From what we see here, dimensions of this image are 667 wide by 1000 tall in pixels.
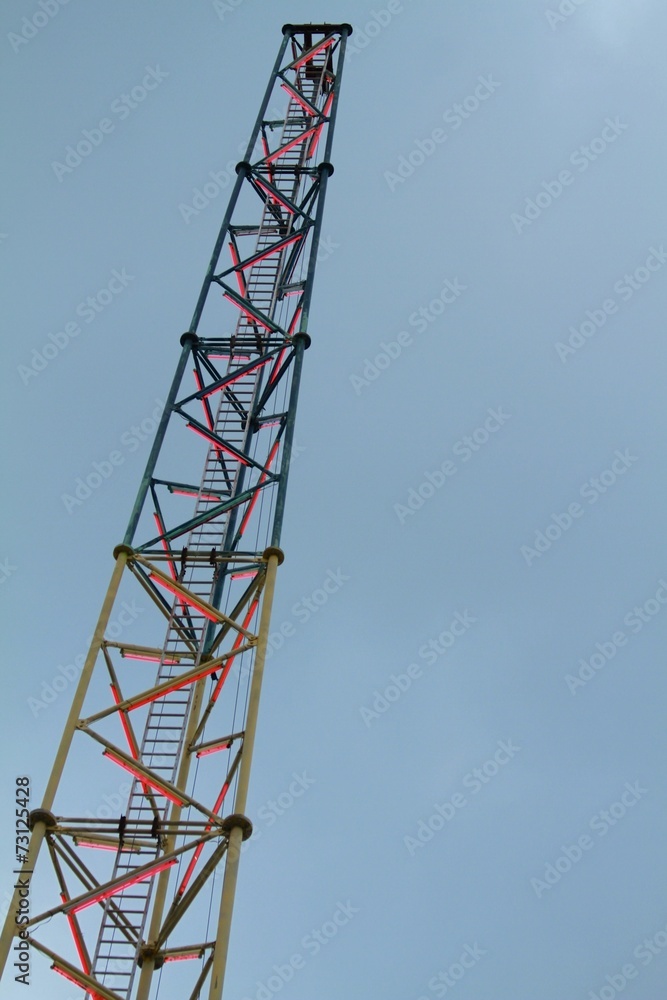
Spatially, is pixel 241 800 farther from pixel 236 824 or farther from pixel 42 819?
pixel 42 819

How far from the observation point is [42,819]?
1725 cm

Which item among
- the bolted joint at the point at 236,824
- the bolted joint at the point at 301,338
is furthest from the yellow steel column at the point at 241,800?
the bolted joint at the point at 301,338

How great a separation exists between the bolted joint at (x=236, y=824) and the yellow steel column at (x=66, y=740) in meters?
2.77

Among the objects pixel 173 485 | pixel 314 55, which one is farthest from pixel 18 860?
pixel 314 55

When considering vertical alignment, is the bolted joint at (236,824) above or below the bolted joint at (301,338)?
below

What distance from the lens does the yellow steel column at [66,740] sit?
16125 mm

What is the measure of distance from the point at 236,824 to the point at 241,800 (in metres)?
0.46

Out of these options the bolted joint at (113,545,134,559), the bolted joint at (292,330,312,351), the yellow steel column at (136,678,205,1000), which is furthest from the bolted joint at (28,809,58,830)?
the bolted joint at (292,330,312,351)

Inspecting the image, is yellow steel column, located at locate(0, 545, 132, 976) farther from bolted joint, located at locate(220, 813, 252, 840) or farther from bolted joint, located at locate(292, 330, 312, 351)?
bolted joint, located at locate(292, 330, 312, 351)

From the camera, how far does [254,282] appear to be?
28125 mm

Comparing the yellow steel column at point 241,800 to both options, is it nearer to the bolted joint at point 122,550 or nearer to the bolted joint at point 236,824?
Result: the bolted joint at point 236,824

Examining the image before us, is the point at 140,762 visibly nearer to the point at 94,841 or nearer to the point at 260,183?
the point at 94,841

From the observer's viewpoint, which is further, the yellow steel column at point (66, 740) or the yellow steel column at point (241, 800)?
the yellow steel column at point (66, 740)

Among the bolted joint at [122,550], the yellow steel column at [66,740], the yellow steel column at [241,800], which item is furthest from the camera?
the bolted joint at [122,550]
